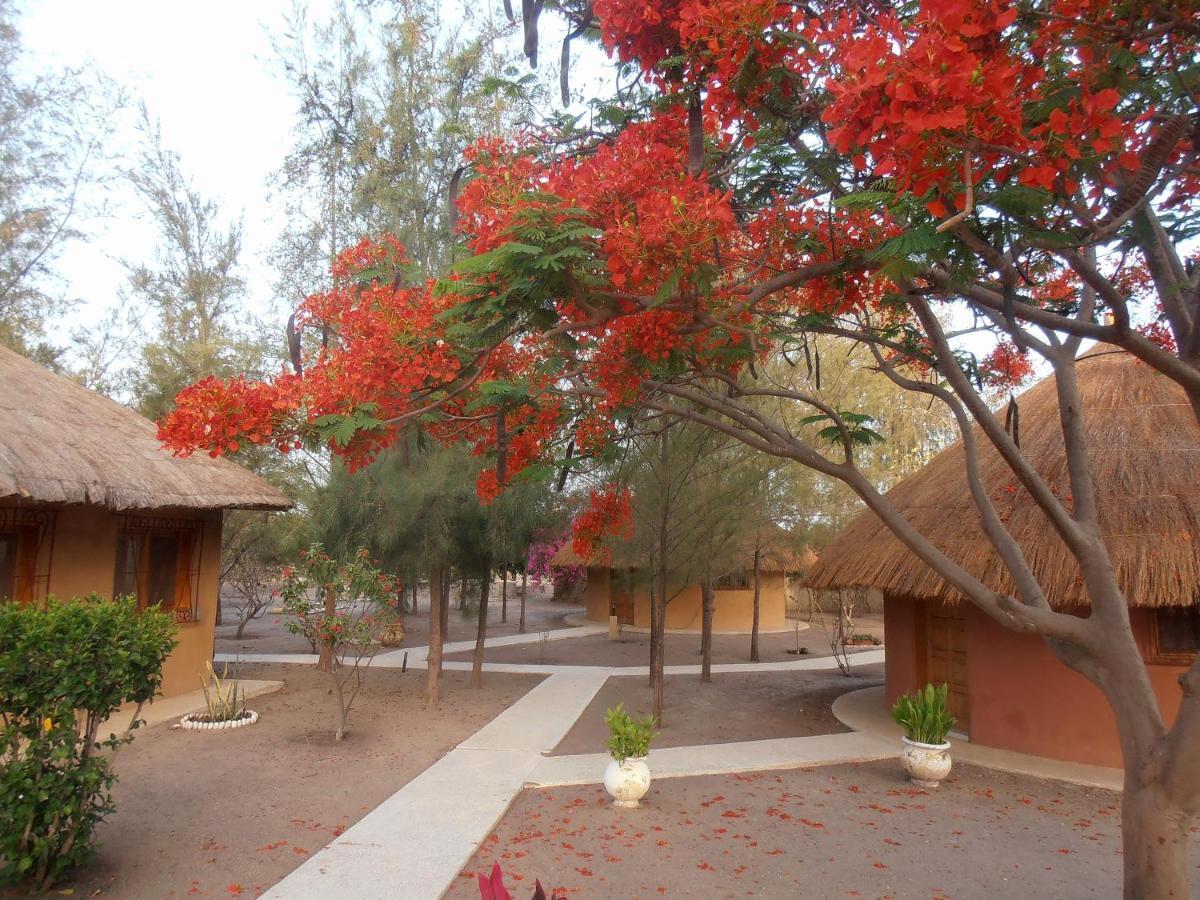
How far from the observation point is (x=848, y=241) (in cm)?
501

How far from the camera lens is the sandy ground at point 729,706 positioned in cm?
940

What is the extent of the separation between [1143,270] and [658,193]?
4.50 metres

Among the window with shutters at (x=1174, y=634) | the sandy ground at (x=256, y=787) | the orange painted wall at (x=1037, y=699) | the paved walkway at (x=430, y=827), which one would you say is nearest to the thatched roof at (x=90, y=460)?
the sandy ground at (x=256, y=787)

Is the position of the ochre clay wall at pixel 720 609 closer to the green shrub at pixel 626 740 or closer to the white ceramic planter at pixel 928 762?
the white ceramic planter at pixel 928 762

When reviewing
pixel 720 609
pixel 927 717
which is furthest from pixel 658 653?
pixel 720 609

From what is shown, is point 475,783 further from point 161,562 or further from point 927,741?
point 161,562

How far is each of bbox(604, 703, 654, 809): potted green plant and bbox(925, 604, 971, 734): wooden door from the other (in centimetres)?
505

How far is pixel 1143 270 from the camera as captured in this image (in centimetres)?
623

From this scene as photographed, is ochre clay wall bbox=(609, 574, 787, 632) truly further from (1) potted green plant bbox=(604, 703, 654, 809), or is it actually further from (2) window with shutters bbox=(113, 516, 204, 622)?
(1) potted green plant bbox=(604, 703, 654, 809)

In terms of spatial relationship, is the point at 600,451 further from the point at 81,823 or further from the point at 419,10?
the point at 419,10

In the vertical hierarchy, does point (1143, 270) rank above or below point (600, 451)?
above

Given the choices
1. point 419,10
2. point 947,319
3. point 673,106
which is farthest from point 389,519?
point 947,319

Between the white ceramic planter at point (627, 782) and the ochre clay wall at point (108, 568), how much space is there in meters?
5.22

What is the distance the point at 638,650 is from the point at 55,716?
15559 mm
